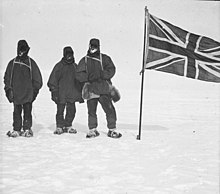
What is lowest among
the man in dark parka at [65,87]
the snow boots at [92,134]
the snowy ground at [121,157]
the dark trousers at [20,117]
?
the snowy ground at [121,157]

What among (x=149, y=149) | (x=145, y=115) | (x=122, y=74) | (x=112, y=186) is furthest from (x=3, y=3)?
(x=112, y=186)

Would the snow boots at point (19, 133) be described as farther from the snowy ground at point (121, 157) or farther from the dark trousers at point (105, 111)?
the dark trousers at point (105, 111)

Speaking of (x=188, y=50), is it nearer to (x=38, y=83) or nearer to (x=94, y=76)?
(x=94, y=76)

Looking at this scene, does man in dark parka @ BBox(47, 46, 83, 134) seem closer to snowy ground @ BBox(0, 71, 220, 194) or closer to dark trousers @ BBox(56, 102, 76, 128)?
dark trousers @ BBox(56, 102, 76, 128)

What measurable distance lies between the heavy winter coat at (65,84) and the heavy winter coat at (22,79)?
19.5 inches

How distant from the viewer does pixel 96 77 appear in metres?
7.89

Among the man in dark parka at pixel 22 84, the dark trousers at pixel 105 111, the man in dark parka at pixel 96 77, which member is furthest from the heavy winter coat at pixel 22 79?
the dark trousers at pixel 105 111

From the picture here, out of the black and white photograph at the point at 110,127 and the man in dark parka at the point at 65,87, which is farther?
the man in dark parka at the point at 65,87

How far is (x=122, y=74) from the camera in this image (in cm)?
2011

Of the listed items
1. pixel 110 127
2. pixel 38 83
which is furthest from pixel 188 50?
pixel 38 83

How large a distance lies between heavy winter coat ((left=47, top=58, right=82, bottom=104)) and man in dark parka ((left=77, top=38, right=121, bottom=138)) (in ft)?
1.28

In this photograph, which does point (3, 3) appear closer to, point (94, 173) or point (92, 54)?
point (92, 54)

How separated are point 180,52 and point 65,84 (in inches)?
92.1

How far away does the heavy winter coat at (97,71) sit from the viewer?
787cm
